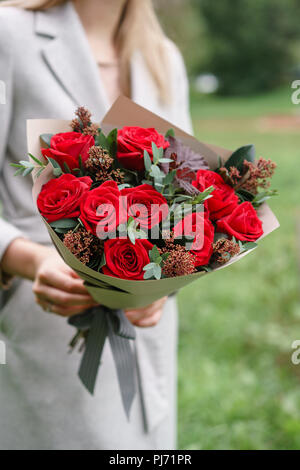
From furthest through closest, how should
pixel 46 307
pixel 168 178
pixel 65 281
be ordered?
pixel 46 307, pixel 65 281, pixel 168 178

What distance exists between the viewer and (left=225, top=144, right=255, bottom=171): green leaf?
1.15 metres

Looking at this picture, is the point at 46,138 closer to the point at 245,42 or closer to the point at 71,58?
the point at 71,58

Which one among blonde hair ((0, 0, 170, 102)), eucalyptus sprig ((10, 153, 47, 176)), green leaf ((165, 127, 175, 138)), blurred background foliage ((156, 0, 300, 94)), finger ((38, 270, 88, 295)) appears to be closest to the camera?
eucalyptus sprig ((10, 153, 47, 176))

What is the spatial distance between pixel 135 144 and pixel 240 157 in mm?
261

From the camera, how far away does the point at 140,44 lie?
1.69 metres

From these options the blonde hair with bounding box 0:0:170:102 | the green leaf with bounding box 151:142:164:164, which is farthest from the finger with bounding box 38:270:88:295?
the blonde hair with bounding box 0:0:170:102

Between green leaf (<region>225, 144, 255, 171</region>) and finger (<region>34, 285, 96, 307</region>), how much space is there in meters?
0.47

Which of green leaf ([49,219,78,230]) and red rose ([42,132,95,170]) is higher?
red rose ([42,132,95,170])

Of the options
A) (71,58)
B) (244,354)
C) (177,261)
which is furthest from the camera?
(244,354)

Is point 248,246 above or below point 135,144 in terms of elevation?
below

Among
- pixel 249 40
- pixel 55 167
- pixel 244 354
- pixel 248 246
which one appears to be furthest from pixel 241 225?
pixel 249 40

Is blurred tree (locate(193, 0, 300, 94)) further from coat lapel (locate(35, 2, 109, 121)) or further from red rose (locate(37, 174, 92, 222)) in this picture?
red rose (locate(37, 174, 92, 222))

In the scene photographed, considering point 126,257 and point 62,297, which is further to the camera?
point 62,297

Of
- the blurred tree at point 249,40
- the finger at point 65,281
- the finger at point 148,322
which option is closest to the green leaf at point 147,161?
the finger at point 65,281
